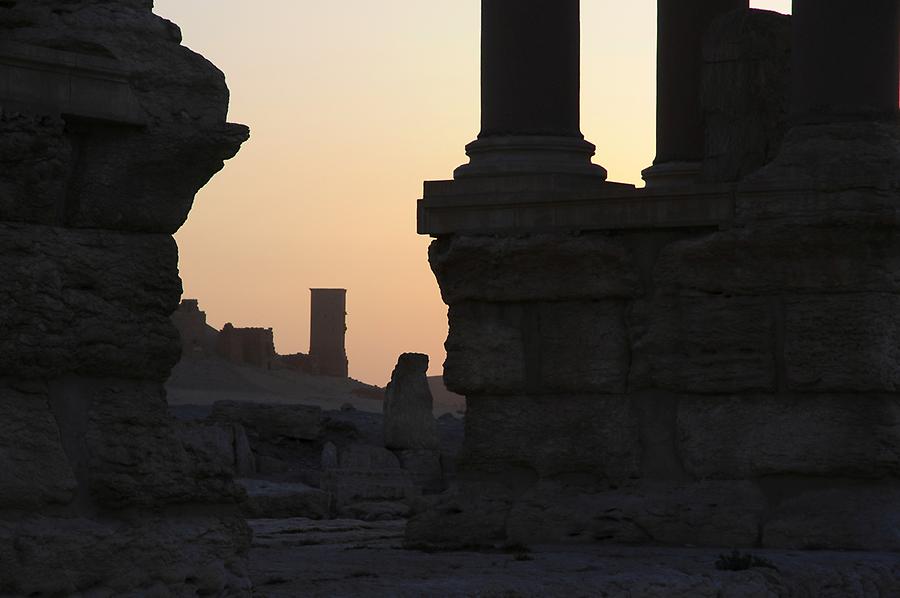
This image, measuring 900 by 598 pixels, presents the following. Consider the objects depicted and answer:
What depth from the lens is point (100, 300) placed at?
5734 mm

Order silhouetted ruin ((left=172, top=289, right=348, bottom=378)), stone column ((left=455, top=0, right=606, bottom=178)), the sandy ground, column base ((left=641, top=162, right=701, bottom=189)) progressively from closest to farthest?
the sandy ground
stone column ((left=455, top=0, right=606, bottom=178))
column base ((left=641, top=162, right=701, bottom=189))
silhouetted ruin ((left=172, top=289, right=348, bottom=378))

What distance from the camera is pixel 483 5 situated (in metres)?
10.6

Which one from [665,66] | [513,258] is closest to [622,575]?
[513,258]

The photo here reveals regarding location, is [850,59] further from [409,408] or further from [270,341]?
[270,341]

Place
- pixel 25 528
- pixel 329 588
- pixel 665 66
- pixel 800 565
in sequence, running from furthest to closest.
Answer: pixel 665 66
pixel 800 565
pixel 329 588
pixel 25 528

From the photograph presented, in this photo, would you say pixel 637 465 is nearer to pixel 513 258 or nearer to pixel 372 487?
pixel 513 258

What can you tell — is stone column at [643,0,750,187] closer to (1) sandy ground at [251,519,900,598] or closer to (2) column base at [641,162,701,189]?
(2) column base at [641,162,701,189]

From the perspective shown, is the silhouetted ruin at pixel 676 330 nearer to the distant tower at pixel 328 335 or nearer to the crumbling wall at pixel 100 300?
the crumbling wall at pixel 100 300

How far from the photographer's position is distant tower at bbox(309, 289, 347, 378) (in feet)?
185

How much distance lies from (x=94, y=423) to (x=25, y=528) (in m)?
0.44

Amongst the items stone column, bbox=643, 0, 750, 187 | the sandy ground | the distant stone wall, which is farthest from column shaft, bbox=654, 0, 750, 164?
the distant stone wall

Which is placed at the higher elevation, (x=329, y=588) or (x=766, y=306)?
(x=766, y=306)

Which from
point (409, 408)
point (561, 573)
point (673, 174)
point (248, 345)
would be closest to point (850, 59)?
point (673, 174)

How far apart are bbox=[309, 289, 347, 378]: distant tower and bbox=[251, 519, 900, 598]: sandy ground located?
4697 centimetres
